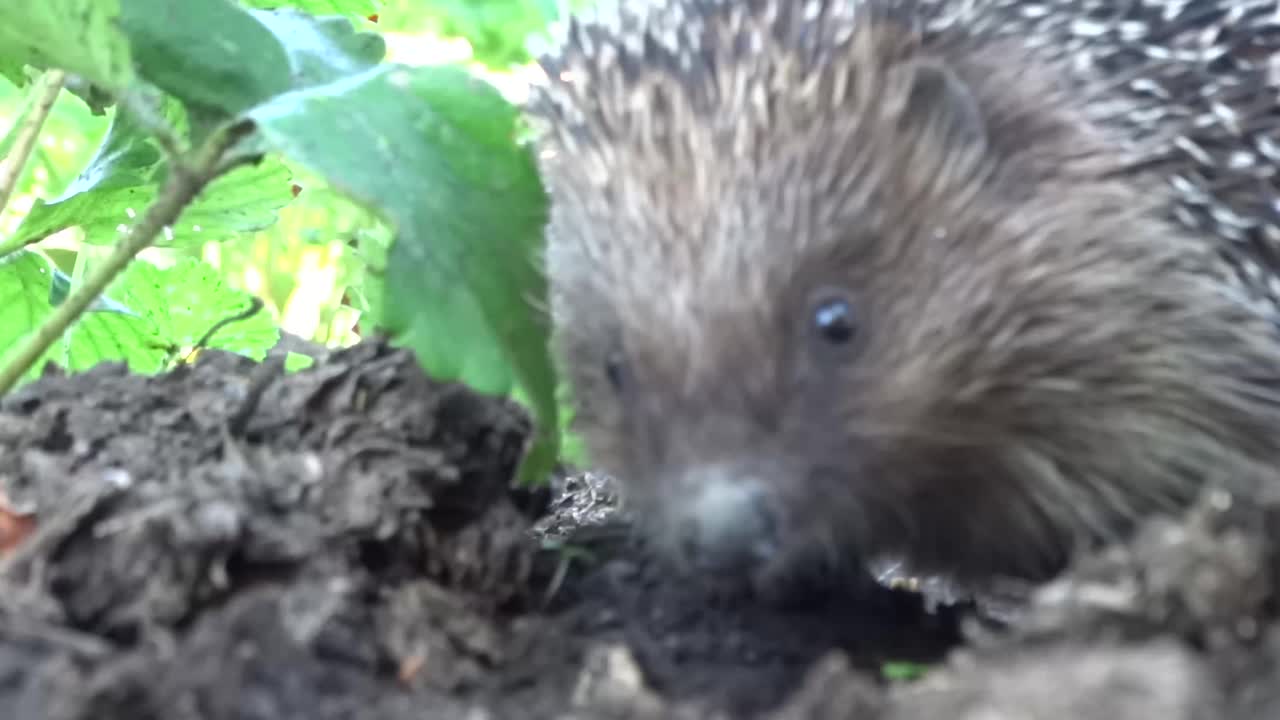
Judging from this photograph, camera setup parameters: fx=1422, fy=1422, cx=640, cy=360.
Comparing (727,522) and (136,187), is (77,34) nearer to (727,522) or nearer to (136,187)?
(136,187)

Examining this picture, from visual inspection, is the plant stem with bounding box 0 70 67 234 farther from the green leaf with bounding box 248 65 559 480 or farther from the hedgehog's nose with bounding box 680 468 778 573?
the hedgehog's nose with bounding box 680 468 778 573

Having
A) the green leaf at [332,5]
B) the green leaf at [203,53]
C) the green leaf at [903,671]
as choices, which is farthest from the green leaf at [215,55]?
the green leaf at [903,671]

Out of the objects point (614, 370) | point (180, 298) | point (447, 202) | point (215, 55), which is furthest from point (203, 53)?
point (180, 298)

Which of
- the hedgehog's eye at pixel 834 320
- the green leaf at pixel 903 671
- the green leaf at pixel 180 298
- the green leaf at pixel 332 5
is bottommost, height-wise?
the green leaf at pixel 903 671

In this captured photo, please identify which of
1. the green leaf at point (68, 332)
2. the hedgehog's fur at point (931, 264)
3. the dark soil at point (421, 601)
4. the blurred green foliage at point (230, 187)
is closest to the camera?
the dark soil at point (421, 601)

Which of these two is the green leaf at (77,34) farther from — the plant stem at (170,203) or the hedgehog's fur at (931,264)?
the hedgehog's fur at (931,264)

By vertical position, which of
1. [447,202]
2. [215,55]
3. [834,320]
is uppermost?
[215,55]

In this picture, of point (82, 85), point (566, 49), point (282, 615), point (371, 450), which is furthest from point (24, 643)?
point (82, 85)
